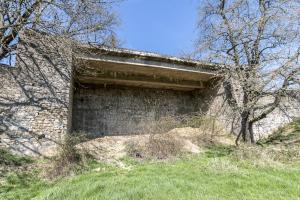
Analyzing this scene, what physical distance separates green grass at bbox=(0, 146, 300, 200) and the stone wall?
1767mm

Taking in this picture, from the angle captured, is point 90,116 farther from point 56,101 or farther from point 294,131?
point 294,131

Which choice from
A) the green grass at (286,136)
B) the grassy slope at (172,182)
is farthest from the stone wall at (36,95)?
the green grass at (286,136)

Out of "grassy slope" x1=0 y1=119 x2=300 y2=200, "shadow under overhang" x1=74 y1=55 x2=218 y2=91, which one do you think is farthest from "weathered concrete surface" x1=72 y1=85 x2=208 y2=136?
"grassy slope" x1=0 y1=119 x2=300 y2=200

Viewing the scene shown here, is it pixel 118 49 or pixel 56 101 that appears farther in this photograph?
pixel 118 49

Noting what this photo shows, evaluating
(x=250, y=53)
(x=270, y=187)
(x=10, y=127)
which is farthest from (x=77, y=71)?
(x=270, y=187)

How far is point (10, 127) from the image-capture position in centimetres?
861

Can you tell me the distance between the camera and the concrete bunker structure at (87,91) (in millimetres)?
8836

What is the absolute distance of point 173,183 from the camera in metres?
5.73

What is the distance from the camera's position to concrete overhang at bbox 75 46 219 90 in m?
10.8

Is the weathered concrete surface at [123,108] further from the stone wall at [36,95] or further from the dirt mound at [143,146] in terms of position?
the stone wall at [36,95]

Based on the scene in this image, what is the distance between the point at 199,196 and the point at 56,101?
5748 mm

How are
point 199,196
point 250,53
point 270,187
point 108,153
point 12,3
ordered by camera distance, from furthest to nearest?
1. point 250,53
2. point 108,153
3. point 12,3
4. point 270,187
5. point 199,196

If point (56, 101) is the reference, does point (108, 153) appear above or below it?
below

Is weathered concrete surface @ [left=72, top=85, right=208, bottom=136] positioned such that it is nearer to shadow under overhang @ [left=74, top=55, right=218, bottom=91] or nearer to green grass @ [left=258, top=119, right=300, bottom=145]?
shadow under overhang @ [left=74, top=55, right=218, bottom=91]
